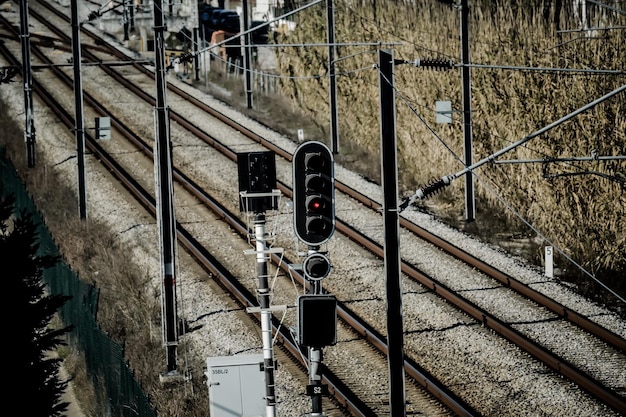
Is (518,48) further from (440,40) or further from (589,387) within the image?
(589,387)

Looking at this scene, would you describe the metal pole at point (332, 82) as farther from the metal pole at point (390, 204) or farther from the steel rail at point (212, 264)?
the metal pole at point (390, 204)

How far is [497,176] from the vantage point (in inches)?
1123

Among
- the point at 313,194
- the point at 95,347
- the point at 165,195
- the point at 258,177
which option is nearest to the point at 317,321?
the point at 313,194

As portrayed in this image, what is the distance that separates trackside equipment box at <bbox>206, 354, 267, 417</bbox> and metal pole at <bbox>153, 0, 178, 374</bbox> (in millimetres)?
3760

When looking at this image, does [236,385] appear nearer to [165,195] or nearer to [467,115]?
[165,195]

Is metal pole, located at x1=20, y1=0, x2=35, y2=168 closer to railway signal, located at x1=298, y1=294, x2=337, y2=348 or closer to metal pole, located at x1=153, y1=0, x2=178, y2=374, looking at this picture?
metal pole, located at x1=153, y1=0, x2=178, y2=374

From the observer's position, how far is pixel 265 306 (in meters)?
13.8

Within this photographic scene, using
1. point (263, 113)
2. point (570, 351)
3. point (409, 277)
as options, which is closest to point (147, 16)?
point (263, 113)

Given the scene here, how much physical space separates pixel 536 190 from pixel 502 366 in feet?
30.1

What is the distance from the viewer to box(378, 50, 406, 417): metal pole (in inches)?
Answer: 527

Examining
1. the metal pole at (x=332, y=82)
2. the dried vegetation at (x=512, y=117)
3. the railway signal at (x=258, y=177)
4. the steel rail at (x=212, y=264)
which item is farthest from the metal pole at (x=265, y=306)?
the metal pole at (x=332, y=82)

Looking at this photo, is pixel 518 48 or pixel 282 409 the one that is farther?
pixel 518 48

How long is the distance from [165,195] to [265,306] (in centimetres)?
534

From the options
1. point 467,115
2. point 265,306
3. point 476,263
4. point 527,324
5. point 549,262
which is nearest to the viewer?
point 265,306
